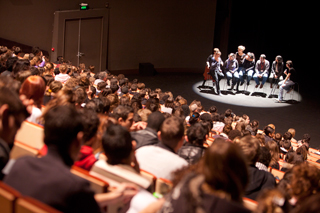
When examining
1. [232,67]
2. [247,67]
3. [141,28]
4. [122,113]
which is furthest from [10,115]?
[141,28]

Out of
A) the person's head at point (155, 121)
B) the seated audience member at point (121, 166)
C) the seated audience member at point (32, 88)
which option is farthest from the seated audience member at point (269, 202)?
the seated audience member at point (32, 88)

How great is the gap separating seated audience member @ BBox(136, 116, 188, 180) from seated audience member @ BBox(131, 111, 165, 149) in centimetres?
21

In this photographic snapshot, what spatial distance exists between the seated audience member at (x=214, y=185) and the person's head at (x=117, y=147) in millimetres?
604

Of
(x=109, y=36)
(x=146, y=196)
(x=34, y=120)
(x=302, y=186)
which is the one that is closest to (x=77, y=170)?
(x=146, y=196)

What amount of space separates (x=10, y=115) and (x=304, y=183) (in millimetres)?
1995

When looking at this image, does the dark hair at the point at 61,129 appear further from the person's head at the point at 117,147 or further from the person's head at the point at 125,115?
the person's head at the point at 125,115

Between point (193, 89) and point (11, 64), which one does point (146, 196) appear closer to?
point (11, 64)

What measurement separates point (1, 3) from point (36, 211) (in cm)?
927

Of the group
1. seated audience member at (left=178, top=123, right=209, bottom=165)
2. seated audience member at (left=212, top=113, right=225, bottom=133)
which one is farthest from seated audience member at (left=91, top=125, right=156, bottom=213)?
seated audience member at (left=212, top=113, right=225, bottom=133)

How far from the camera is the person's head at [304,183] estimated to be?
7.40 feet

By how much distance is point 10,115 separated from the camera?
190 cm

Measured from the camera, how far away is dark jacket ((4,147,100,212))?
1536mm

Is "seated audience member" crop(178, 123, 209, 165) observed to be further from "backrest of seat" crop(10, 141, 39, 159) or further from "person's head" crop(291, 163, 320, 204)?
"backrest of seat" crop(10, 141, 39, 159)

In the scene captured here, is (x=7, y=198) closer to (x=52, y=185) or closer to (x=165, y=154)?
(x=52, y=185)
